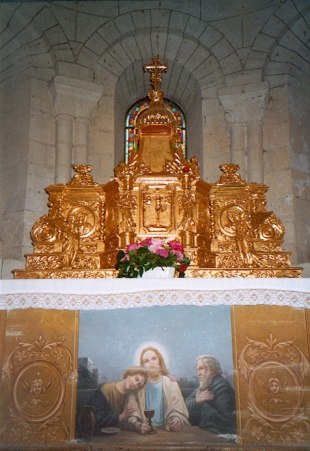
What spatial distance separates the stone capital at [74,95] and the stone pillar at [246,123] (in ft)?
6.38

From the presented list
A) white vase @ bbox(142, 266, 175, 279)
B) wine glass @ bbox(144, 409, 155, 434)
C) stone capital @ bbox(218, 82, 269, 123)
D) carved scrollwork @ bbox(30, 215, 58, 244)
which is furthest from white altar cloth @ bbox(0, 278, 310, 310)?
stone capital @ bbox(218, 82, 269, 123)

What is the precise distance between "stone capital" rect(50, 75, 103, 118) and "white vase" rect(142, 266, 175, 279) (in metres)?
3.85

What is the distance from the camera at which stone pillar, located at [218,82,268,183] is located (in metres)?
8.12

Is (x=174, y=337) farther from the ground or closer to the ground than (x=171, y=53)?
closer to the ground

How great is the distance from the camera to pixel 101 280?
16.9ft

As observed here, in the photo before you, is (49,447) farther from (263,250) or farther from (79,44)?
(79,44)

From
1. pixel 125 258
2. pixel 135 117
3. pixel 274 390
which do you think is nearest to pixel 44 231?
pixel 125 258

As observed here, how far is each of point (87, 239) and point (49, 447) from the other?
256 centimetres

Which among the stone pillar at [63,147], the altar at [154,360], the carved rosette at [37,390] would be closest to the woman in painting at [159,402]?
the altar at [154,360]

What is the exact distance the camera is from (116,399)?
196 inches

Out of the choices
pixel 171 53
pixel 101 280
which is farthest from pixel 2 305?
pixel 171 53

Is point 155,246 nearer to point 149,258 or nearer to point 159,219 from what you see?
point 149,258

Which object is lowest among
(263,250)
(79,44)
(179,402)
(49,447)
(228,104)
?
(49,447)

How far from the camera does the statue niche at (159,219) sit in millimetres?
6238
